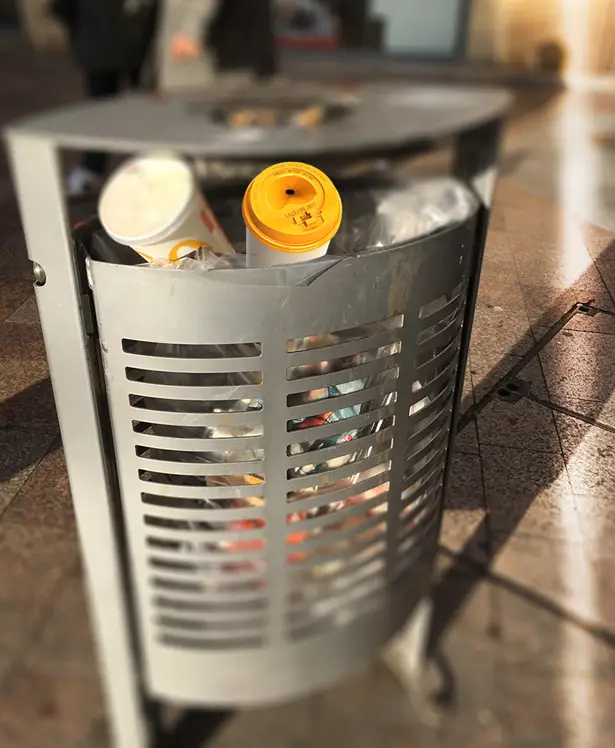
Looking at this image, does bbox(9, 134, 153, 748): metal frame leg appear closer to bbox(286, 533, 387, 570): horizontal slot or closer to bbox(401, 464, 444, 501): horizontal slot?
bbox(286, 533, 387, 570): horizontal slot

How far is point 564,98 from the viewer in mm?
2846

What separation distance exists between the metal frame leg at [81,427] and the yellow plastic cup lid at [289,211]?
177 millimetres

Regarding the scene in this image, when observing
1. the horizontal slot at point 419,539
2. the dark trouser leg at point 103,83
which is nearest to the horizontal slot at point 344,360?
the horizontal slot at point 419,539

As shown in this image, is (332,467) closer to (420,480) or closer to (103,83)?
(420,480)

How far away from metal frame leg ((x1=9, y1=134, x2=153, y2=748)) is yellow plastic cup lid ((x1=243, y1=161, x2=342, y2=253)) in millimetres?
177

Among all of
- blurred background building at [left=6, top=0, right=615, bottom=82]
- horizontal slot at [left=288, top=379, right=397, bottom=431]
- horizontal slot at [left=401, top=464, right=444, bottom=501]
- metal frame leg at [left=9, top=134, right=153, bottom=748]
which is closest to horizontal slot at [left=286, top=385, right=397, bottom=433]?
horizontal slot at [left=288, top=379, right=397, bottom=431]

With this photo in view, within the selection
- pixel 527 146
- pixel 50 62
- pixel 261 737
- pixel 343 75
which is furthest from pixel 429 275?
pixel 50 62

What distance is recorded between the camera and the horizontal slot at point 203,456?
0.71m

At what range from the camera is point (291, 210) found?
0.66 m

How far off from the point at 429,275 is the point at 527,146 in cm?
148

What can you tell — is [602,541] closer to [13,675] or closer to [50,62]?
[13,675]

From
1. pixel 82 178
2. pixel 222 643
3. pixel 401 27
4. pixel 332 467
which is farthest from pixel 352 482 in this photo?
pixel 401 27

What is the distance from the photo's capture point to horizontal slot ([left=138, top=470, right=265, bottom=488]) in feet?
2.40

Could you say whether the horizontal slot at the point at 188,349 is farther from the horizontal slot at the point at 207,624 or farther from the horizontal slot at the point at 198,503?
the horizontal slot at the point at 207,624
